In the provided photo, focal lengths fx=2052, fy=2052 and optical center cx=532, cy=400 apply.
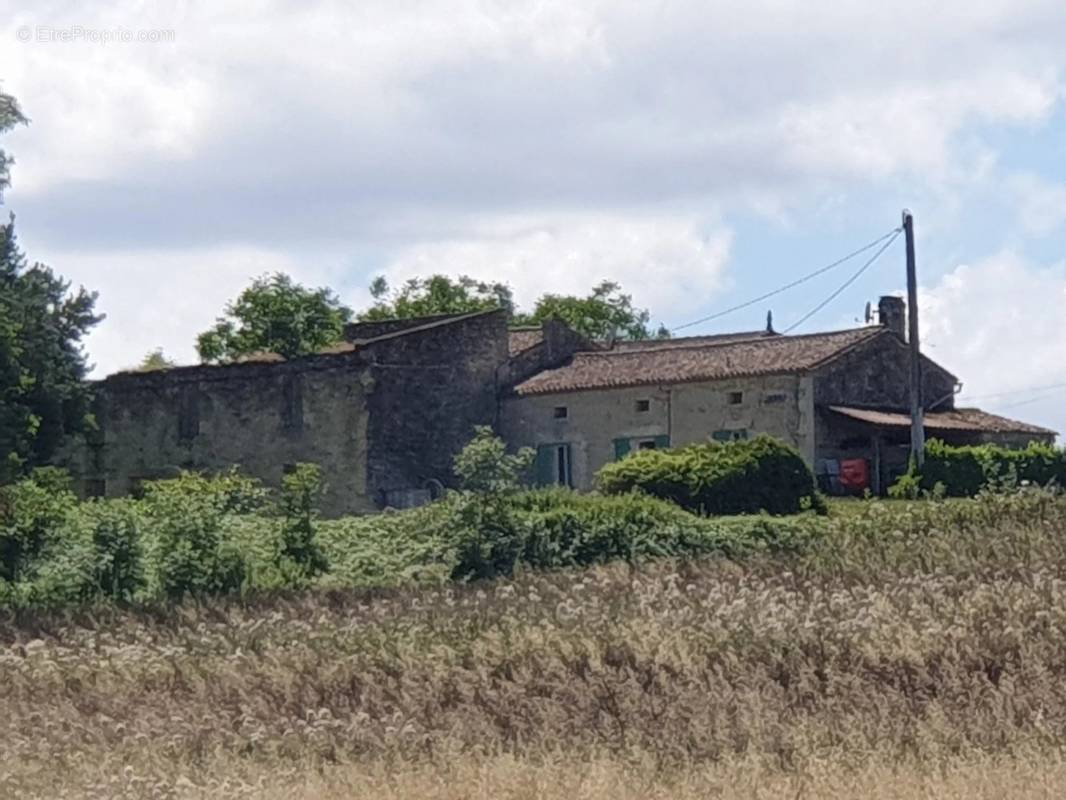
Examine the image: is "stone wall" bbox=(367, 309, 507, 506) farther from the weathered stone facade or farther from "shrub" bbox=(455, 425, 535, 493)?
"shrub" bbox=(455, 425, 535, 493)

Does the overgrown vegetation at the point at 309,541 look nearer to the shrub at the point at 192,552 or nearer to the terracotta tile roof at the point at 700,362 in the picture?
the shrub at the point at 192,552

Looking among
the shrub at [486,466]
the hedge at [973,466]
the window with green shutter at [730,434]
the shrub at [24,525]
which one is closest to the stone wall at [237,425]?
the window with green shutter at [730,434]

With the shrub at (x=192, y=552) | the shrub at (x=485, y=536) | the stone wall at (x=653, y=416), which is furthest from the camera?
the stone wall at (x=653, y=416)

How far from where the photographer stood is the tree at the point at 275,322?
2944 inches

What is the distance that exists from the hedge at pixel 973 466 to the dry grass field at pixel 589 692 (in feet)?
Result: 70.7

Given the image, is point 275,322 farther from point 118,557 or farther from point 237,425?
point 118,557

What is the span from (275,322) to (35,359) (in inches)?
1616

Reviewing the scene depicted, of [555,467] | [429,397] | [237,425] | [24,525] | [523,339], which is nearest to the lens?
[24,525]

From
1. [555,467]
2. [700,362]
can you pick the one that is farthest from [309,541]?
[700,362]

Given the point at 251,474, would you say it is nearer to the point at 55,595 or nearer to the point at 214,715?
the point at 55,595

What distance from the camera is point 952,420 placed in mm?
53531

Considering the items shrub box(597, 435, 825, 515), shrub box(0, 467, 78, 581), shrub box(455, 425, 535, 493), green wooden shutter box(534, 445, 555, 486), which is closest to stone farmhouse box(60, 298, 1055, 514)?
green wooden shutter box(534, 445, 555, 486)

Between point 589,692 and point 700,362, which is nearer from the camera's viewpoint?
point 589,692

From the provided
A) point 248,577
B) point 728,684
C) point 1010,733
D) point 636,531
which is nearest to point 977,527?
point 636,531
